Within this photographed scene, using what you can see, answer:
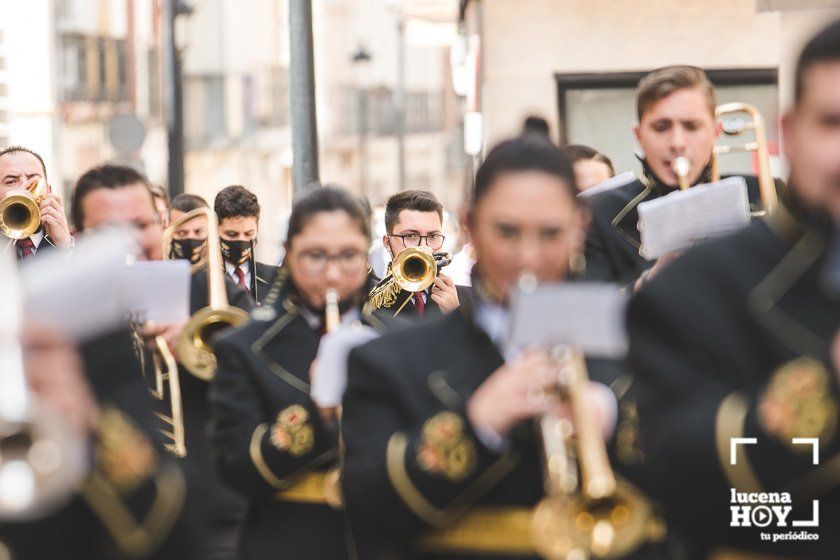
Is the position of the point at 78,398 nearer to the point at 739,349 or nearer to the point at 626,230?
the point at 739,349

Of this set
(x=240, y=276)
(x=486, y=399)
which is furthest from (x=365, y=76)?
(x=486, y=399)

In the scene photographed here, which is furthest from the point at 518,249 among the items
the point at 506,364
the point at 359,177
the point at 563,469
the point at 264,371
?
the point at 359,177

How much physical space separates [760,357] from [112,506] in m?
1.24

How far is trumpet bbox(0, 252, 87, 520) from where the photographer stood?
11.5 feet

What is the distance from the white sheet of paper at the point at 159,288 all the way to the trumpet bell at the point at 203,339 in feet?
1.25

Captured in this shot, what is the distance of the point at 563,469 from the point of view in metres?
4.10

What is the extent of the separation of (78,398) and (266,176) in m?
47.2

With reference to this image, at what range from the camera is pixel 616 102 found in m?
16.0

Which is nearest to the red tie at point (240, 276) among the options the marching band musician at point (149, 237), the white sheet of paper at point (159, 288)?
the marching band musician at point (149, 237)

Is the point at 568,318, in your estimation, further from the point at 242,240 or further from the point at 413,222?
the point at 242,240

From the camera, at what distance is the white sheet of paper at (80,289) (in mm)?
3691

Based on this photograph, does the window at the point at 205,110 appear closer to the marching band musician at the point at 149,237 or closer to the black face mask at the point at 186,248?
the black face mask at the point at 186,248

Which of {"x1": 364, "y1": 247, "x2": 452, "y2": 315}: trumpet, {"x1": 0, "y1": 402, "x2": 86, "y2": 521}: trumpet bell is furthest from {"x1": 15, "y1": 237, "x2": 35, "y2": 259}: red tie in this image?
{"x1": 0, "y1": 402, "x2": 86, "y2": 521}: trumpet bell

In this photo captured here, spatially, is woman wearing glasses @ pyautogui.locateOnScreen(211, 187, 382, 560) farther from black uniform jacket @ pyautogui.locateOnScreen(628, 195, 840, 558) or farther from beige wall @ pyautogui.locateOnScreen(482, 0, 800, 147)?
beige wall @ pyautogui.locateOnScreen(482, 0, 800, 147)
